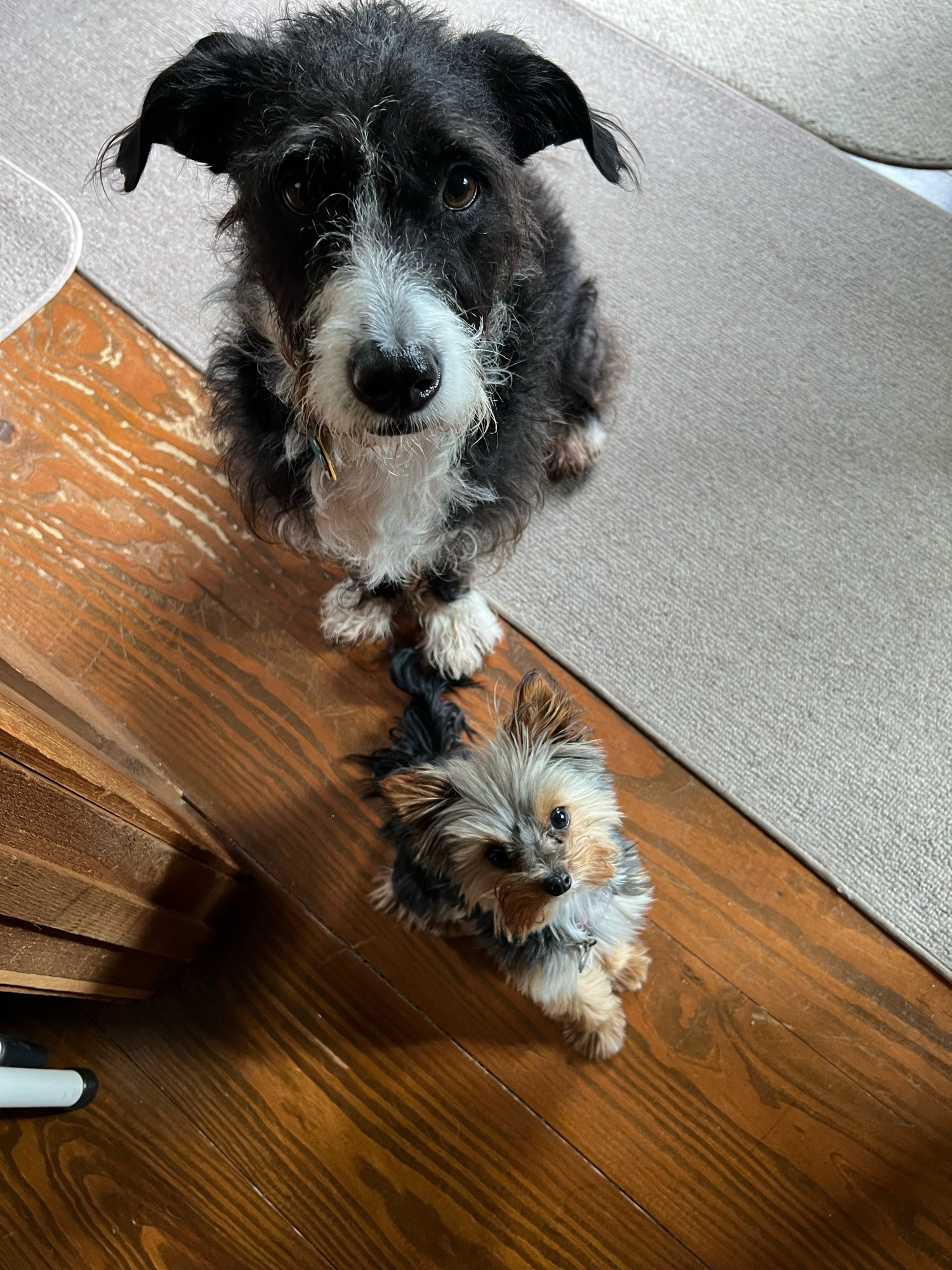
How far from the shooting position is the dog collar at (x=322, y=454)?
3.63 ft

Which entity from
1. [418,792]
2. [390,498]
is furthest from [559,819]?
[390,498]

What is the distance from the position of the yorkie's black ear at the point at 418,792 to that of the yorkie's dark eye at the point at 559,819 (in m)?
0.12

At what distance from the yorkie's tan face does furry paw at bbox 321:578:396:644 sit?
0.47m

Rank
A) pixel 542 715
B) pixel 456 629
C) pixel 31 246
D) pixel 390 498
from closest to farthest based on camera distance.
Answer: pixel 542 715 → pixel 390 498 → pixel 456 629 → pixel 31 246

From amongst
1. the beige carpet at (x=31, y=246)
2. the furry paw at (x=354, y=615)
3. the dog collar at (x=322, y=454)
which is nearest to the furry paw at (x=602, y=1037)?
the furry paw at (x=354, y=615)

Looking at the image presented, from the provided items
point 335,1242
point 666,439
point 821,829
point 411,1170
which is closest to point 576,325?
point 666,439

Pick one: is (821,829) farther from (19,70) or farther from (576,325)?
(19,70)

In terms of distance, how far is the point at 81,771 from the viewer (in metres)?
0.93

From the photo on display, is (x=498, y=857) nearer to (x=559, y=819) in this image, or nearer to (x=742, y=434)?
(x=559, y=819)

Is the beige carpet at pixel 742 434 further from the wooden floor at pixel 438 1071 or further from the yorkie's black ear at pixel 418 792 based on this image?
the yorkie's black ear at pixel 418 792

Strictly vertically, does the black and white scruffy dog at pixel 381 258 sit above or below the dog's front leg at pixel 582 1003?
above

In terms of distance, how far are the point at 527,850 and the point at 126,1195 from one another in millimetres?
856

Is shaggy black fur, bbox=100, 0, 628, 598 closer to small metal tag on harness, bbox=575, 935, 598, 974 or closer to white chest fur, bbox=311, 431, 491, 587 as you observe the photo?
white chest fur, bbox=311, 431, 491, 587

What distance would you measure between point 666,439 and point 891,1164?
1201mm
